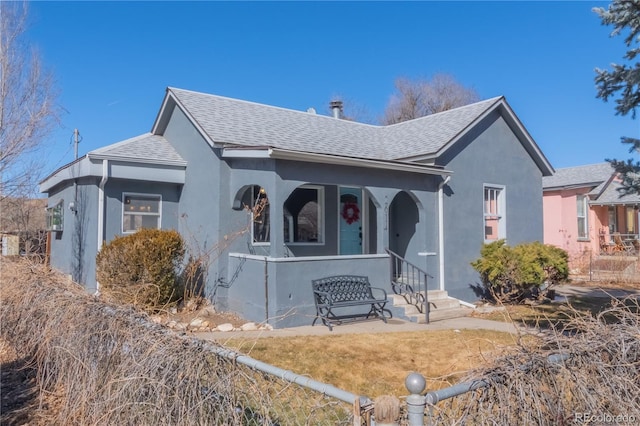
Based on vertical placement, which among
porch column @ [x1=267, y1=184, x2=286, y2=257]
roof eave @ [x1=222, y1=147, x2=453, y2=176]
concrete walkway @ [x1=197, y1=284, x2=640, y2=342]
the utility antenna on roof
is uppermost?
the utility antenna on roof

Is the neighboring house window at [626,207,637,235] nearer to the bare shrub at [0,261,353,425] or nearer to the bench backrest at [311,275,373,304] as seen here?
the bench backrest at [311,275,373,304]

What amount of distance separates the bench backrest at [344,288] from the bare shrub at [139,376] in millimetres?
5276

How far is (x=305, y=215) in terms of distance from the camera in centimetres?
1271

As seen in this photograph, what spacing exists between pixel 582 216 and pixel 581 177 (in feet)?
8.94

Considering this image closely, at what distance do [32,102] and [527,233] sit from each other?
54.9 ft

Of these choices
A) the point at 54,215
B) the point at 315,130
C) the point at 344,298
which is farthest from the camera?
the point at 54,215

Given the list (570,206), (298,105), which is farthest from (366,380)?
(298,105)

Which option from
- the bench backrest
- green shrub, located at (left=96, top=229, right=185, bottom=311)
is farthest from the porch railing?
green shrub, located at (left=96, top=229, right=185, bottom=311)

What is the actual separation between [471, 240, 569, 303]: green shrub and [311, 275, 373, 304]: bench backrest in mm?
3491

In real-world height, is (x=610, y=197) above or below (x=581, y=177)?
below

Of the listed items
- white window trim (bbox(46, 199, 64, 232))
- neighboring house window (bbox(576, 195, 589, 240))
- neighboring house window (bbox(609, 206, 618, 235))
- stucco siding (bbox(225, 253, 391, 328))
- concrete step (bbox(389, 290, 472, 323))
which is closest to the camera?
stucco siding (bbox(225, 253, 391, 328))

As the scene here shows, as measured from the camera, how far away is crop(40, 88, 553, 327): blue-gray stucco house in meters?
9.75

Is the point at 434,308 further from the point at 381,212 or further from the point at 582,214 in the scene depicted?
the point at 582,214

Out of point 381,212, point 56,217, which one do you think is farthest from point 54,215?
point 381,212
